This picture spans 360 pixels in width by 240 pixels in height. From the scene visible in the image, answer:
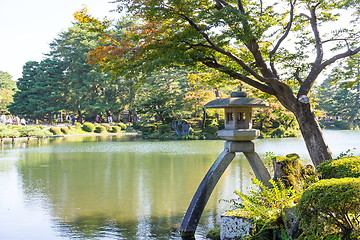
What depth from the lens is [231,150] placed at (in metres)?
4.01

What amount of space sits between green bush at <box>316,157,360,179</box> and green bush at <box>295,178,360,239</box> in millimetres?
901

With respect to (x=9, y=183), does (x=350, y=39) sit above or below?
above

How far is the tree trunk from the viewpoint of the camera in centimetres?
566

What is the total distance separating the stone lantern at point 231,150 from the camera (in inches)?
155

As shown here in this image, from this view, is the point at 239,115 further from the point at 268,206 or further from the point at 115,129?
the point at 115,129

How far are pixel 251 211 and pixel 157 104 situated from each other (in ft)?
67.8

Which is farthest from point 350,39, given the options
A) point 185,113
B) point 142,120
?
point 142,120

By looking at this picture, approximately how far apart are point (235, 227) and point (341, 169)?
1328 mm

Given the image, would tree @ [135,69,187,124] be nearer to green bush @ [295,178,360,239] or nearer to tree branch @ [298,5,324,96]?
tree branch @ [298,5,324,96]

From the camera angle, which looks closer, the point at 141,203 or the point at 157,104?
the point at 141,203

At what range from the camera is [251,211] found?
10.8ft

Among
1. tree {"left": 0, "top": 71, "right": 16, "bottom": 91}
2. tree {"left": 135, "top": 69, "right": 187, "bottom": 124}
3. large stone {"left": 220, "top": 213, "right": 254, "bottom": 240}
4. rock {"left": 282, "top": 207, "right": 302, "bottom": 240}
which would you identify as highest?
tree {"left": 0, "top": 71, "right": 16, "bottom": 91}

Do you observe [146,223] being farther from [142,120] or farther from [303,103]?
[142,120]


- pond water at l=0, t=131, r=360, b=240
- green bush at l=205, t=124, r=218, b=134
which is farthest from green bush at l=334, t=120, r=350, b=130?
pond water at l=0, t=131, r=360, b=240
